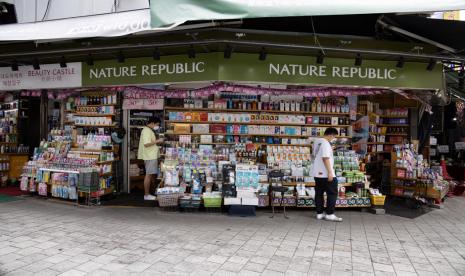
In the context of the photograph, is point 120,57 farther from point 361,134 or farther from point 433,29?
point 361,134

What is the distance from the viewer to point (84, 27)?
6.18 metres

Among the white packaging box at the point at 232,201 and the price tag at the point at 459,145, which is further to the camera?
the price tag at the point at 459,145

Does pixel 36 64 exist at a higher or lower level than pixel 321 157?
higher

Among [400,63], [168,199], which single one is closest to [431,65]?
[400,63]

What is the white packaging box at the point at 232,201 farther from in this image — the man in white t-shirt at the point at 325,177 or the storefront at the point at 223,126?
the man in white t-shirt at the point at 325,177

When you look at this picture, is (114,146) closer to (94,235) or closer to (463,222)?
(94,235)

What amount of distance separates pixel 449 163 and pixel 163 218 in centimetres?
994

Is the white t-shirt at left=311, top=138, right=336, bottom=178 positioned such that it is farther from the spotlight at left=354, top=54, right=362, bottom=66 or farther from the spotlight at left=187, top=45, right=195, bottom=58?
the spotlight at left=187, top=45, right=195, bottom=58

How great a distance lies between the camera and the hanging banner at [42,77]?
757 centimetres

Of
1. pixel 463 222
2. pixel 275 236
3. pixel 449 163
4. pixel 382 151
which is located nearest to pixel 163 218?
pixel 275 236

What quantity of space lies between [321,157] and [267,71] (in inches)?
76.9

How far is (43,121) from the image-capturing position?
1071 cm

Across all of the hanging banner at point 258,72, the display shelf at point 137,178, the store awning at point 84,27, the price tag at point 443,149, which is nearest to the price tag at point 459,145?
the price tag at point 443,149

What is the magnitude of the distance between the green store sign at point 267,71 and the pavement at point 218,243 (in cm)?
264
